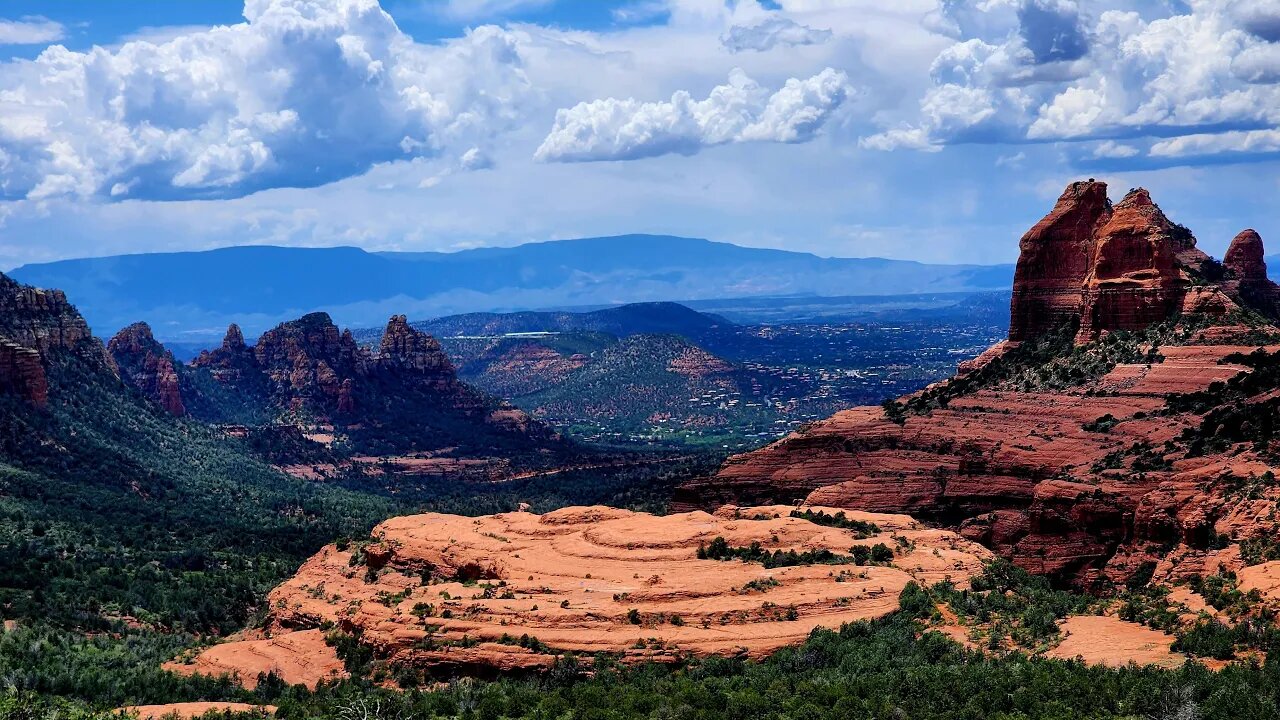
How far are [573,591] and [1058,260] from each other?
5604cm

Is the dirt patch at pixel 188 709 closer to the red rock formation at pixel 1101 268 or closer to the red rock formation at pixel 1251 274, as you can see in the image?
the red rock formation at pixel 1101 268

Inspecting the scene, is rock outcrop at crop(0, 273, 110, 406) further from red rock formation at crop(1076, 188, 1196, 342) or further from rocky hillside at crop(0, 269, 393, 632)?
red rock formation at crop(1076, 188, 1196, 342)

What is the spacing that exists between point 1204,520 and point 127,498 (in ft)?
277

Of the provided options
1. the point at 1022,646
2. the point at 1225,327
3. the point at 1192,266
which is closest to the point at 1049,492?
the point at 1022,646

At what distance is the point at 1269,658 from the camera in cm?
4159

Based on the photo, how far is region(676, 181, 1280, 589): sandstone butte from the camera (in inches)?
2261

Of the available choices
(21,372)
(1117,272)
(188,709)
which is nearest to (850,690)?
(188,709)

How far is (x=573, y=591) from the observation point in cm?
5416

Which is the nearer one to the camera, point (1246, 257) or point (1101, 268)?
point (1101, 268)

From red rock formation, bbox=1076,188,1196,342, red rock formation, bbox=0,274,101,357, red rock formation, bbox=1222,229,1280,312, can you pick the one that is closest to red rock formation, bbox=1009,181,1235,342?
red rock formation, bbox=1076,188,1196,342

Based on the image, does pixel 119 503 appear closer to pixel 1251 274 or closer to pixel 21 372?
pixel 21 372

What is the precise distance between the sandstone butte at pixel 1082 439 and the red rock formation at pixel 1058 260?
10cm

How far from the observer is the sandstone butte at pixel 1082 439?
57438 mm

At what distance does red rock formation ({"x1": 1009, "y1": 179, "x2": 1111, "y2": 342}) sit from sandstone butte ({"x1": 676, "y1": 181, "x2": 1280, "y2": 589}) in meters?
0.10
